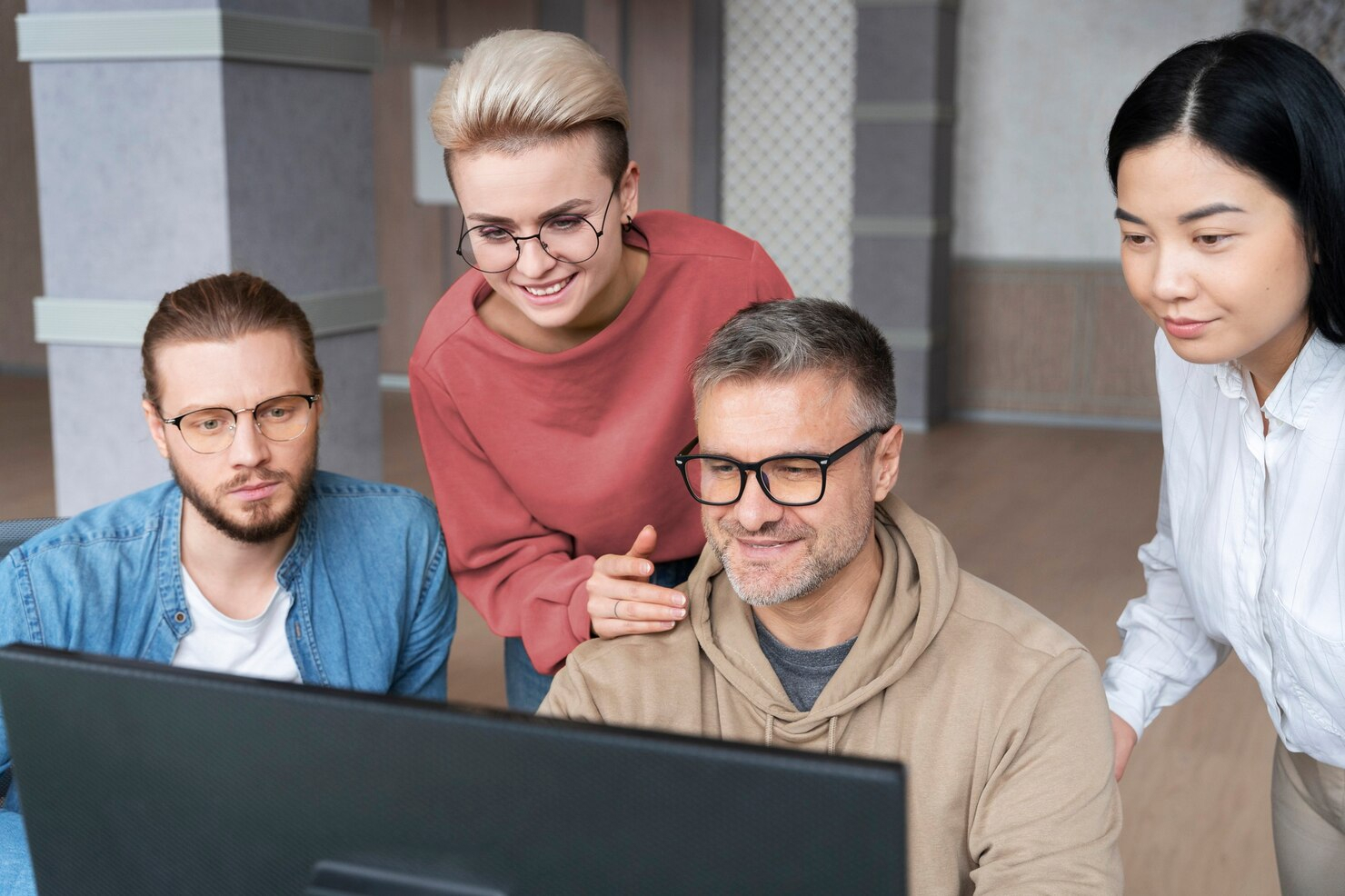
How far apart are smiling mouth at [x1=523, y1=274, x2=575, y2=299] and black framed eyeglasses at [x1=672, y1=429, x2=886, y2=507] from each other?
0.27 m

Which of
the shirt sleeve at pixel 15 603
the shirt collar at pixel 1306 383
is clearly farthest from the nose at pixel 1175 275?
the shirt sleeve at pixel 15 603

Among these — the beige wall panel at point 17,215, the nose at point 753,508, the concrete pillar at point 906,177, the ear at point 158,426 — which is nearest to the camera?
the nose at point 753,508

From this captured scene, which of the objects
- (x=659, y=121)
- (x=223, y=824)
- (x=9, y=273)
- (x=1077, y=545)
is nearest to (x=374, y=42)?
(x=223, y=824)

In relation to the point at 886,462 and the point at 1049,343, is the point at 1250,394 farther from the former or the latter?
the point at 1049,343

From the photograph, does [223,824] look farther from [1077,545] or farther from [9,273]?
[9,273]

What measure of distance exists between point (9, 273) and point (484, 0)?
3714 millimetres

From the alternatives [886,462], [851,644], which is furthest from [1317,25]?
[851,644]

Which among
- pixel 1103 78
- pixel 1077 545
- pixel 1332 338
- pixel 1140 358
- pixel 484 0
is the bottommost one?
pixel 1077 545

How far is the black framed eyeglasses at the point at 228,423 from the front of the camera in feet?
5.03

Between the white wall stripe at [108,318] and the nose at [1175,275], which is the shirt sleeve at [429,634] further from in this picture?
the white wall stripe at [108,318]

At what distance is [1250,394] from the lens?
1344mm

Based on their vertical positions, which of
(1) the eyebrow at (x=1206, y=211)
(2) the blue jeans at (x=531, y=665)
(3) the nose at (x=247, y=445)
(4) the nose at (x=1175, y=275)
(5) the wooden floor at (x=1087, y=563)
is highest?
(1) the eyebrow at (x=1206, y=211)

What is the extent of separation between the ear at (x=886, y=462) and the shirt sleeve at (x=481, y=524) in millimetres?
439

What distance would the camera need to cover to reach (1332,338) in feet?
4.01
